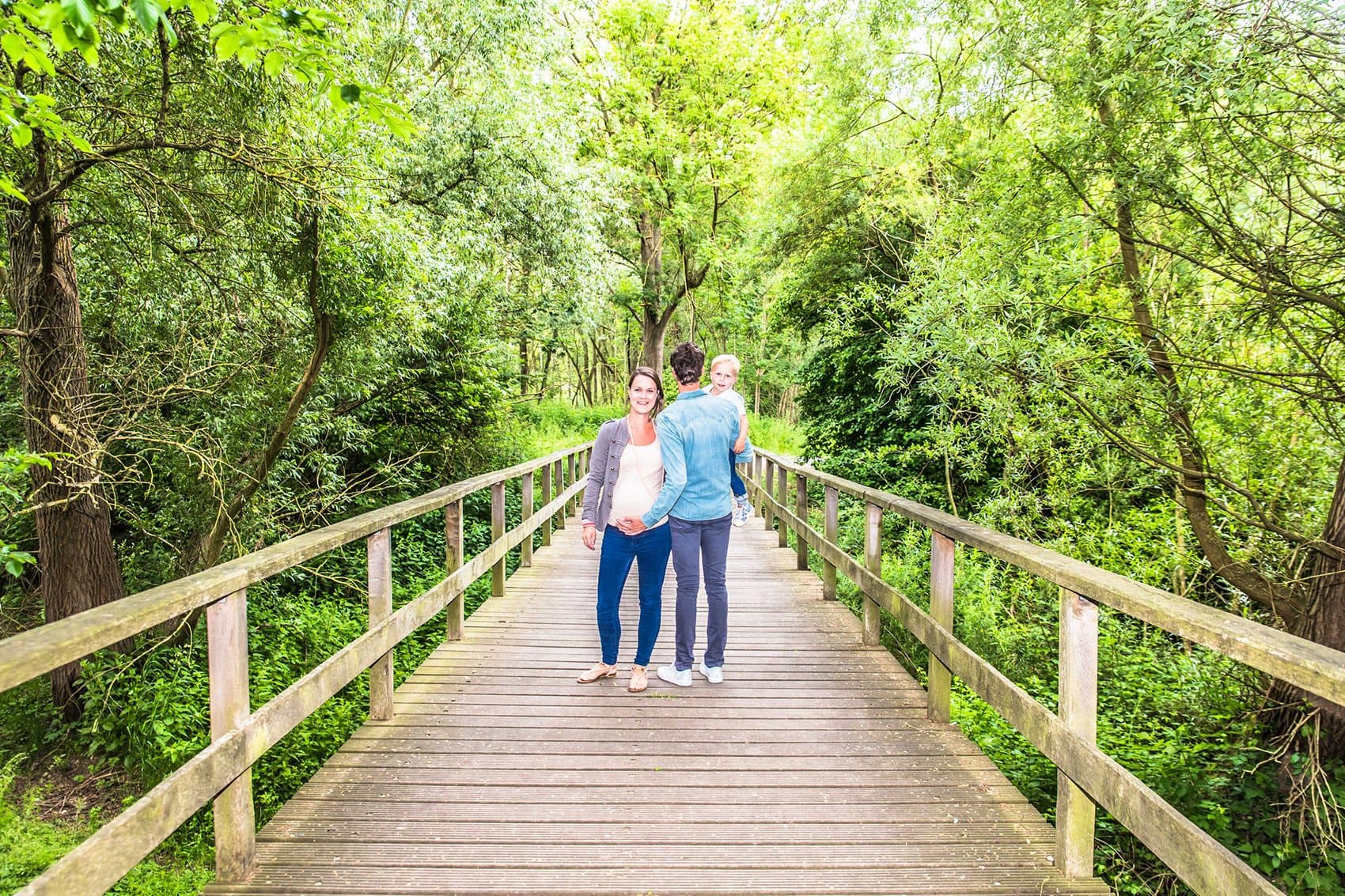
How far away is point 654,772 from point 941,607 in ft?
5.01

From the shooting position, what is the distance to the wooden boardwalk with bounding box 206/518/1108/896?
2.49m

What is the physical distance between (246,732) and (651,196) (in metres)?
19.1

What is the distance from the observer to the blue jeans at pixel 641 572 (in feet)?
13.6

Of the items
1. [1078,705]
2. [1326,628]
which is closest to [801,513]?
[1326,628]

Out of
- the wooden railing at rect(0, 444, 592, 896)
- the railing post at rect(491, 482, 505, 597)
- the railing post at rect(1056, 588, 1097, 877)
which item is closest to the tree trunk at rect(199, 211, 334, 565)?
the railing post at rect(491, 482, 505, 597)

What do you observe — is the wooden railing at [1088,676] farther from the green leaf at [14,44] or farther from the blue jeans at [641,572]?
→ the green leaf at [14,44]

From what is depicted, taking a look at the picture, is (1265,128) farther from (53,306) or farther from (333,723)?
(53,306)

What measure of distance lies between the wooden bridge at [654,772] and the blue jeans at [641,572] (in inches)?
14.1

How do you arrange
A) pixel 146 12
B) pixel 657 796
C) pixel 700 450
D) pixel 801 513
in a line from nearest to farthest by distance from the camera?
pixel 146 12
pixel 657 796
pixel 700 450
pixel 801 513

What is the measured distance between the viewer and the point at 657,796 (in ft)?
9.96

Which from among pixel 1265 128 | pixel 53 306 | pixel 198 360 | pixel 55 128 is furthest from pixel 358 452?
pixel 1265 128

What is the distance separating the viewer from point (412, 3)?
32.2ft

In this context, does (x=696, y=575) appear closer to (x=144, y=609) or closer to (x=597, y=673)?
(x=597, y=673)

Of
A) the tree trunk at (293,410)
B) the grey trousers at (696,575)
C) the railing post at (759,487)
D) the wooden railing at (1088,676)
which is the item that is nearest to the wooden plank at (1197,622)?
the wooden railing at (1088,676)
